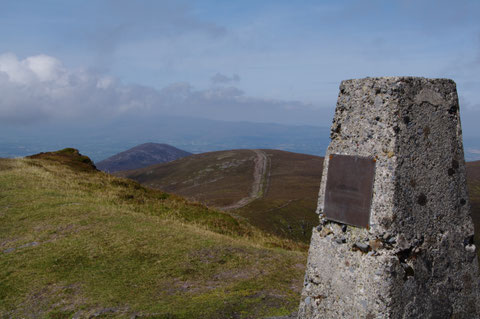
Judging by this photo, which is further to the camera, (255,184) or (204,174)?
(204,174)

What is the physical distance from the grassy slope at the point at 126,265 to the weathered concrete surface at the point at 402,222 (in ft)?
14.5

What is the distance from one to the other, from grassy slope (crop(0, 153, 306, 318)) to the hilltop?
28976 millimetres

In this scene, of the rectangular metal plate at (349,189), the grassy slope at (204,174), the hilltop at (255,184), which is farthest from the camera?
the grassy slope at (204,174)

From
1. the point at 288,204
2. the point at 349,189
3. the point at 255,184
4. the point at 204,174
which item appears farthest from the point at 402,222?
the point at 204,174

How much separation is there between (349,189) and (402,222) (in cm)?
96

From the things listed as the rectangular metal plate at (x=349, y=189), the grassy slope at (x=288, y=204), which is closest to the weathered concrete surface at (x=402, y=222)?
the rectangular metal plate at (x=349, y=189)

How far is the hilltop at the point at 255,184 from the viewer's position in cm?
6850

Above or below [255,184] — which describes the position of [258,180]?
above

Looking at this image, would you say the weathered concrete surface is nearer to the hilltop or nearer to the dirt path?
the hilltop

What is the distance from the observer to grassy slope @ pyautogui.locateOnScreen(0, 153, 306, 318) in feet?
37.0

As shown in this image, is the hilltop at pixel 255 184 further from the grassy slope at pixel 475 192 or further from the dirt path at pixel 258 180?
the grassy slope at pixel 475 192

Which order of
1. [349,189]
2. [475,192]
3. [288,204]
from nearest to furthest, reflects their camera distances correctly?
[349,189]
[288,204]
[475,192]

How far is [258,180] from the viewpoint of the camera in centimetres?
12525

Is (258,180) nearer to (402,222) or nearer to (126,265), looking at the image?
(126,265)
